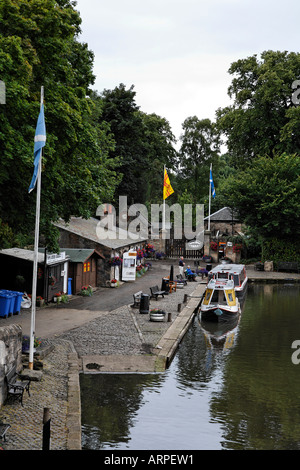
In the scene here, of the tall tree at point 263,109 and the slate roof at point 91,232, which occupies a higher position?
the tall tree at point 263,109

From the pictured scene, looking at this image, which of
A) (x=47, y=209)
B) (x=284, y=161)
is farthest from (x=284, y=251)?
(x=47, y=209)

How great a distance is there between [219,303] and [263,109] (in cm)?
3111

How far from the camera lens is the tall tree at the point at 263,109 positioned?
4844 centimetres

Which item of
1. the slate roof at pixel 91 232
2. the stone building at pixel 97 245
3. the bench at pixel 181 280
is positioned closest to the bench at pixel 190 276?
the bench at pixel 181 280

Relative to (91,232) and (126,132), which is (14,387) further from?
(126,132)

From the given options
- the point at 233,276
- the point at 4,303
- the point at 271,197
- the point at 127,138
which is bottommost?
the point at 4,303

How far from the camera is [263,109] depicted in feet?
166

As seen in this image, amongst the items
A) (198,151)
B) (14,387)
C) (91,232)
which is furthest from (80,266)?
(198,151)

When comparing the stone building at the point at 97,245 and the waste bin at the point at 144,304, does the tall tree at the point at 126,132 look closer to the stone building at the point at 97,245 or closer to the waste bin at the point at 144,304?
the stone building at the point at 97,245

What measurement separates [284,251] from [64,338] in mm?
31166

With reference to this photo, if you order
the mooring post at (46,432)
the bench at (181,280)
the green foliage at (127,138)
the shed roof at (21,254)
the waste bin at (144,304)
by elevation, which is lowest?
the mooring post at (46,432)

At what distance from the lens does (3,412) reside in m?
10.8

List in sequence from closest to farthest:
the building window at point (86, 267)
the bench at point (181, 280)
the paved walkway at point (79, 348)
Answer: the paved walkway at point (79, 348), the building window at point (86, 267), the bench at point (181, 280)

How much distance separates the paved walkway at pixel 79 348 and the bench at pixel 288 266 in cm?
1567
